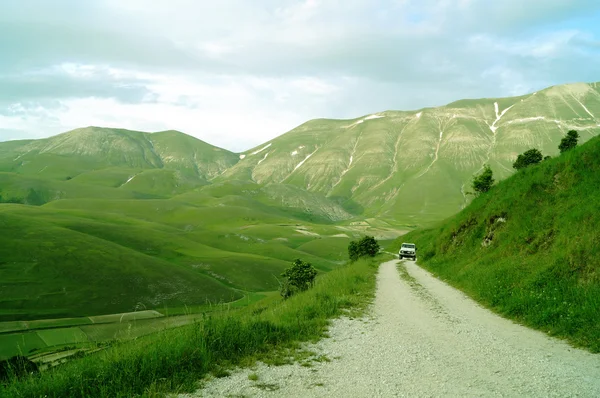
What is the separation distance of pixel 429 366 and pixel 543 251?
12.3 meters

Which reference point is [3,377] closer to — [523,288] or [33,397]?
[33,397]

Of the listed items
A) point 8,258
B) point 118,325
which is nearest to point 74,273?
point 8,258

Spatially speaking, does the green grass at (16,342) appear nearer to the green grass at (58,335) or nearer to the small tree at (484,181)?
the green grass at (58,335)

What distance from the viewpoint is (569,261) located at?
46.9 ft

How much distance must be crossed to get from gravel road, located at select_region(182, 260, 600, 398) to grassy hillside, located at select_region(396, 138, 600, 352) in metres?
1.10

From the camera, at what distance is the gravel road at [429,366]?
7480 mm

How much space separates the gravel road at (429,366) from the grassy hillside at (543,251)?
3.61 feet

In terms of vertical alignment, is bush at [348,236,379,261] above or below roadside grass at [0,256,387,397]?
below

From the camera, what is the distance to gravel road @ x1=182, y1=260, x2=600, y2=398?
7.48m

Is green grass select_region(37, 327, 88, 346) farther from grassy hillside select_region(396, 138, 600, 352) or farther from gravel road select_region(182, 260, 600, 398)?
gravel road select_region(182, 260, 600, 398)

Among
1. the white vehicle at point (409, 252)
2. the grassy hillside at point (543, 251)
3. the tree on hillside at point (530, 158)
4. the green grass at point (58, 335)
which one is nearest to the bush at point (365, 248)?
the white vehicle at point (409, 252)

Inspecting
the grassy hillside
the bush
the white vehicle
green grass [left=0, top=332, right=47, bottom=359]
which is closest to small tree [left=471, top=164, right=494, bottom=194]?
the grassy hillside

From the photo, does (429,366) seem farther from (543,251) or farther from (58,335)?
(58,335)

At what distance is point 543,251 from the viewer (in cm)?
1769
